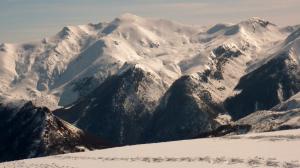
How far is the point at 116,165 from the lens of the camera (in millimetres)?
66062

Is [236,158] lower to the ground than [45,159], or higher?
higher

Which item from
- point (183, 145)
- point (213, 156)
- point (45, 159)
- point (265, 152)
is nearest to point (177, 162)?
point (213, 156)

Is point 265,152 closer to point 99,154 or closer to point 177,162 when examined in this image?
point 177,162

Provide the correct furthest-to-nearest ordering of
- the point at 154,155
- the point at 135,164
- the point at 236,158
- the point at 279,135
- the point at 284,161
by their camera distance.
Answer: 1. the point at 279,135
2. the point at 154,155
3. the point at 135,164
4. the point at 236,158
5. the point at 284,161

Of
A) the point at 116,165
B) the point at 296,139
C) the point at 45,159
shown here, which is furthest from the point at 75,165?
the point at 296,139

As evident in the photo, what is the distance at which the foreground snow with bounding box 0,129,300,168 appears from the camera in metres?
59.5

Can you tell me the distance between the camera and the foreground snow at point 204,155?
5950 centimetres

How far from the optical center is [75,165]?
68562 millimetres

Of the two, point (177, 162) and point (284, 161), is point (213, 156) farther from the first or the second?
point (284, 161)

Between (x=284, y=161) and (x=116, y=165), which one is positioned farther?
(x=116, y=165)

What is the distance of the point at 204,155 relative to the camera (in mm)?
65812

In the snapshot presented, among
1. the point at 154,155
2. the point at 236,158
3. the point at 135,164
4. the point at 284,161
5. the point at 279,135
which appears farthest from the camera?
the point at 279,135

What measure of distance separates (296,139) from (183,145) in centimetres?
1547

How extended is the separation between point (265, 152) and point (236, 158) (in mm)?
4329
